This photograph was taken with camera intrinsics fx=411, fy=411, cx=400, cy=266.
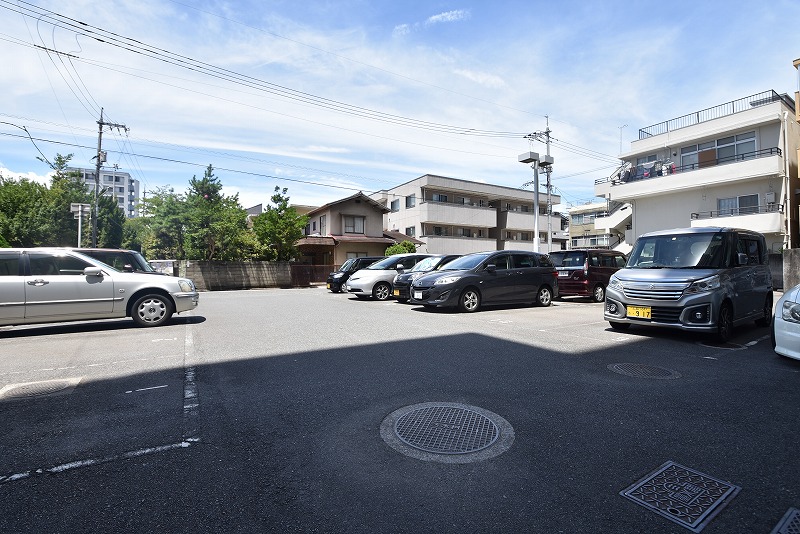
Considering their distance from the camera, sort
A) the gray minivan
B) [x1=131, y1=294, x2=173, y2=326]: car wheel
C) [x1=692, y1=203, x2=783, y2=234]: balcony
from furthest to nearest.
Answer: [x1=692, y1=203, x2=783, y2=234]: balcony → [x1=131, y1=294, x2=173, y2=326]: car wheel → the gray minivan

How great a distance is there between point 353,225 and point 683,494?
30217mm

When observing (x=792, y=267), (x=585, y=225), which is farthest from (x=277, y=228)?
(x=585, y=225)

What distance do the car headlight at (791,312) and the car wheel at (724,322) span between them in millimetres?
1375

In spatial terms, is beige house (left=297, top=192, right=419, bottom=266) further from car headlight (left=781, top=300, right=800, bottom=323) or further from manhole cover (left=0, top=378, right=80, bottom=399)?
car headlight (left=781, top=300, right=800, bottom=323)

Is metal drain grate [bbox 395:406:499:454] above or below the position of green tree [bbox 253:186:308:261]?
below

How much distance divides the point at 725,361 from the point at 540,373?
277 cm

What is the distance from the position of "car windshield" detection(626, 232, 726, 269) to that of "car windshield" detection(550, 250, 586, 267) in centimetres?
554

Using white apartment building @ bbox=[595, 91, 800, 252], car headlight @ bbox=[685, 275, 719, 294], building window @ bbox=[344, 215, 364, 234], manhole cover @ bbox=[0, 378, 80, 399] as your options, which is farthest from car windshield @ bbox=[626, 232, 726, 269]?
building window @ bbox=[344, 215, 364, 234]

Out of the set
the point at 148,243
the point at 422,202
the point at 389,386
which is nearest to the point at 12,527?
the point at 389,386

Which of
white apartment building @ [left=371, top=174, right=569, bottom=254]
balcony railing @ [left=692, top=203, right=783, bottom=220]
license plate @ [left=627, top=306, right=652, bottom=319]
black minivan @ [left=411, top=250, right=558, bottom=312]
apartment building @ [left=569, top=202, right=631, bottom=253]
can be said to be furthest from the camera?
apartment building @ [left=569, top=202, right=631, bottom=253]

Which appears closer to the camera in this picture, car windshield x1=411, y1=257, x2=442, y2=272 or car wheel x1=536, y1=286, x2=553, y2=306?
car wheel x1=536, y1=286, x2=553, y2=306

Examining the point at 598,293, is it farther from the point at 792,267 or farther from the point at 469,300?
the point at 792,267

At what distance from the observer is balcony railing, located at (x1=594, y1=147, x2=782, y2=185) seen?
20.6 m

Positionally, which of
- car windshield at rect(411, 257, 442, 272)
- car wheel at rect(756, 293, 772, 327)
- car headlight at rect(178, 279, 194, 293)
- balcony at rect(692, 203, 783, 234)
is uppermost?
balcony at rect(692, 203, 783, 234)
